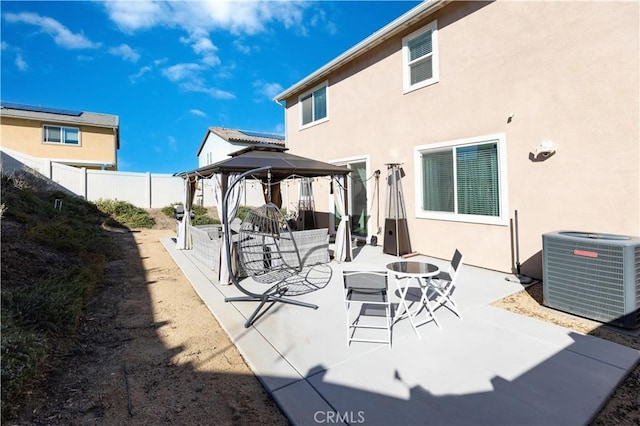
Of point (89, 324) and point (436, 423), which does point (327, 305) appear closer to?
point (436, 423)

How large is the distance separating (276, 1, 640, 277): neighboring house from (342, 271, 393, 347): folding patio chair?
366 centimetres

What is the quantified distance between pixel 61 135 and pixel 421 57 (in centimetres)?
2235

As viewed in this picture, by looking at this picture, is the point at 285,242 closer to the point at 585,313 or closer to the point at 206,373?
the point at 206,373

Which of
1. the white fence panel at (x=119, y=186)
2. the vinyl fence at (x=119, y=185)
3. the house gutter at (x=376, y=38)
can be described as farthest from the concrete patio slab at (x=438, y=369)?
the white fence panel at (x=119, y=186)

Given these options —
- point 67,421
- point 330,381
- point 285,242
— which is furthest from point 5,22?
point 330,381

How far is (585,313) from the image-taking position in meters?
3.79

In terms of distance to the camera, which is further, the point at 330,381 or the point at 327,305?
the point at 327,305

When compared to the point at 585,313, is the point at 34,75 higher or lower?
higher

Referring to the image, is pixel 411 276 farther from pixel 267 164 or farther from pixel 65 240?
pixel 65 240

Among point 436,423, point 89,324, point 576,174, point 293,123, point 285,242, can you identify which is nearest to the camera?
point 436,423

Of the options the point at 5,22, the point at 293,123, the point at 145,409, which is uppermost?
the point at 5,22

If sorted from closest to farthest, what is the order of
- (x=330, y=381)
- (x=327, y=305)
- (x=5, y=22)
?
1. (x=330, y=381)
2. (x=327, y=305)
3. (x=5, y=22)

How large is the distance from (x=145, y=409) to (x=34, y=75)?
2424 centimetres

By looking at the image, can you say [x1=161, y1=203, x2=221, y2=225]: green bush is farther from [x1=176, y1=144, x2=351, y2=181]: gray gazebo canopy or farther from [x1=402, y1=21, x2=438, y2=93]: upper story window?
[x1=402, y1=21, x2=438, y2=93]: upper story window
